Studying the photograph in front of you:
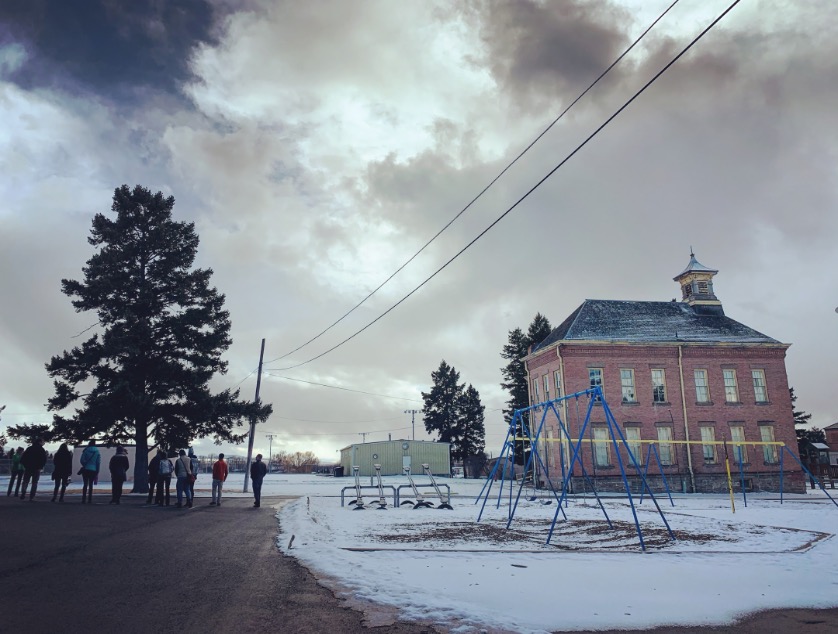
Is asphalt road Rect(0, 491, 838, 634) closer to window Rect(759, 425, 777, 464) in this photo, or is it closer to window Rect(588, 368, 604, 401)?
window Rect(588, 368, 604, 401)

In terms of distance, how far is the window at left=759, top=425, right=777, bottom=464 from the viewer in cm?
3756

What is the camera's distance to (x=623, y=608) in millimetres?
6309

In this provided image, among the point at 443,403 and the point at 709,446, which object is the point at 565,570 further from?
the point at 443,403

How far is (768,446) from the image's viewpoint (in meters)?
37.6

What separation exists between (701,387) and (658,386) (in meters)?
3.03

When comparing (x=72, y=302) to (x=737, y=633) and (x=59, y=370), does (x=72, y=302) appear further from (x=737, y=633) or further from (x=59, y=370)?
(x=737, y=633)

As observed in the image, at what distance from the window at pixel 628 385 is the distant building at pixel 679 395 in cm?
7

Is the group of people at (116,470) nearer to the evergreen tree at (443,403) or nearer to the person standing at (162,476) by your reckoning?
the person standing at (162,476)

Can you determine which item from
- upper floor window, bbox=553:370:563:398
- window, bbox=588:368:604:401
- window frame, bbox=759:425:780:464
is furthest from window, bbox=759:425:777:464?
upper floor window, bbox=553:370:563:398

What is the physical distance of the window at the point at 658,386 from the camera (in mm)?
37344

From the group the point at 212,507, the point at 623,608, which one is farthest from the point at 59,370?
the point at 623,608

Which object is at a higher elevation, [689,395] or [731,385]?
[731,385]

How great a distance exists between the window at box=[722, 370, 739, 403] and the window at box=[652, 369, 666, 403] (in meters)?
4.29

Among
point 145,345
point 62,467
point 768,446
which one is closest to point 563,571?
point 62,467
